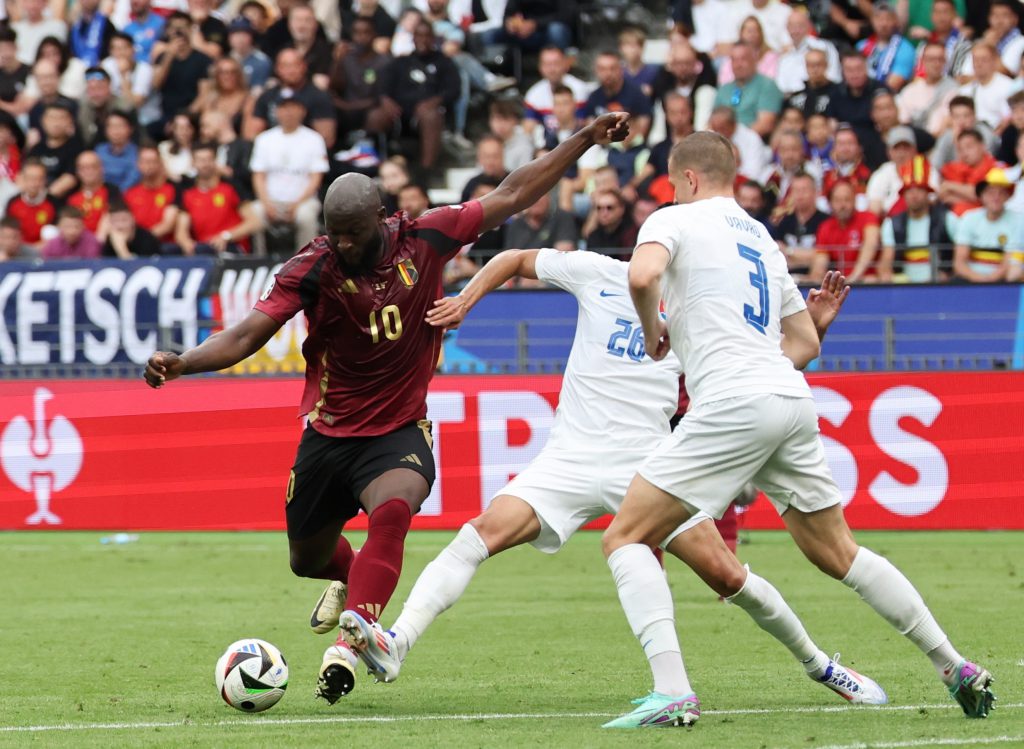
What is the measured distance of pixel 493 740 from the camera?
21.7 feet

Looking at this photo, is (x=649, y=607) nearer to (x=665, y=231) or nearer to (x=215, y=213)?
(x=665, y=231)

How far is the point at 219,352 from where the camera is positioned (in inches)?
300

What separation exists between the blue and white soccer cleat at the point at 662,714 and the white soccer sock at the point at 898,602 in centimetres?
87

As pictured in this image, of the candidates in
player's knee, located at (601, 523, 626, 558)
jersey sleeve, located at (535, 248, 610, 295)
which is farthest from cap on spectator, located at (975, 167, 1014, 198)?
player's knee, located at (601, 523, 626, 558)

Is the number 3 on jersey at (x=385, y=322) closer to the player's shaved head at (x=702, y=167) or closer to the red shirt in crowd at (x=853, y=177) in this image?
the player's shaved head at (x=702, y=167)

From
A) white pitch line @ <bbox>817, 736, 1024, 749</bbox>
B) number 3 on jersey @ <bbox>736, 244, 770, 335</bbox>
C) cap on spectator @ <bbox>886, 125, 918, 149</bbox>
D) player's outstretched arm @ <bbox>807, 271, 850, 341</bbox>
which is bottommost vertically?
white pitch line @ <bbox>817, 736, 1024, 749</bbox>

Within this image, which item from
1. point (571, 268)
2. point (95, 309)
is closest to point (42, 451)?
point (95, 309)

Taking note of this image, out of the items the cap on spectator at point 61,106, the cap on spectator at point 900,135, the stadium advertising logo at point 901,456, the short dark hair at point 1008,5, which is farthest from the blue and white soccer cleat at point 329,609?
the cap on spectator at point 61,106

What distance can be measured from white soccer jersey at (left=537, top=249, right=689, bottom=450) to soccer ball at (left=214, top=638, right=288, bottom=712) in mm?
1930

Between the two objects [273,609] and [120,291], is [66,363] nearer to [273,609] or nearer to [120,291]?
[120,291]

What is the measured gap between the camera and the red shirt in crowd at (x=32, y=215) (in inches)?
797

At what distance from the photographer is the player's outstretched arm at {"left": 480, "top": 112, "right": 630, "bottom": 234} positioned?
843 cm

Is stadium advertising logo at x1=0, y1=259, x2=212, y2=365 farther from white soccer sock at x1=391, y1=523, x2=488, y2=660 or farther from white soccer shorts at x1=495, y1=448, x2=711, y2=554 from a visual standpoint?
white soccer sock at x1=391, y1=523, x2=488, y2=660

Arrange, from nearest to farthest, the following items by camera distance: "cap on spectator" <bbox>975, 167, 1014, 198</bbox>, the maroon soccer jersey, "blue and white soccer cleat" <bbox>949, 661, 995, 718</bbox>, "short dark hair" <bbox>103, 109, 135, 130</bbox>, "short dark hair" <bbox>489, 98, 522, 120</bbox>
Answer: "blue and white soccer cleat" <bbox>949, 661, 995, 718</bbox> < the maroon soccer jersey < "cap on spectator" <bbox>975, 167, 1014, 198</bbox> < "short dark hair" <bbox>489, 98, 522, 120</bbox> < "short dark hair" <bbox>103, 109, 135, 130</bbox>
